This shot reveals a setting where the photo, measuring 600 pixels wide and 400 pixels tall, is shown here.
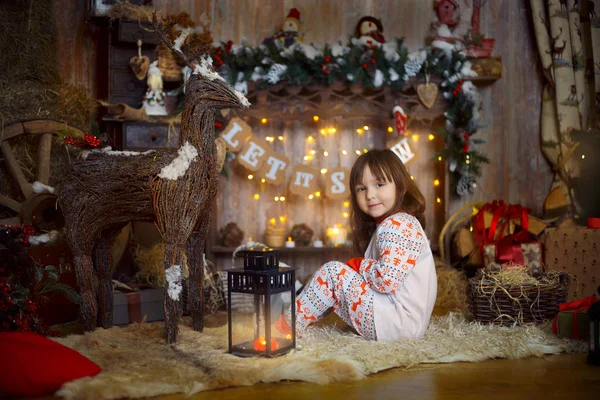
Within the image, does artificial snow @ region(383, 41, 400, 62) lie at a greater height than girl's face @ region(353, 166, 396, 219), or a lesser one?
greater

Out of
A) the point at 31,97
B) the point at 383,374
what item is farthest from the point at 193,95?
the point at 31,97

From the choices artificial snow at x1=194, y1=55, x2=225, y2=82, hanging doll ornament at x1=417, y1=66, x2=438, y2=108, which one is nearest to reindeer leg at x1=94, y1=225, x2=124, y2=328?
artificial snow at x1=194, y1=55, x2=225, y2=82

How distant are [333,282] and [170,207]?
95cm

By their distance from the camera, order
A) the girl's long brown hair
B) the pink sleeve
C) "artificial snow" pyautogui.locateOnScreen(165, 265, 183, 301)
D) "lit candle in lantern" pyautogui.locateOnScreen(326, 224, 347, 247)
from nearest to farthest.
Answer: the pink sleeve
"artificial snow" pyautogui.locateOnScreen(165, 265, 183, 301)
the girl's long brown hair
"lit candle in lantern" pyautogui.locateOnScreen(326, 224, 347, 247)

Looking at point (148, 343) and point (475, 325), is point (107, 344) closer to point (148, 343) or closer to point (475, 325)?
point (148, 343)

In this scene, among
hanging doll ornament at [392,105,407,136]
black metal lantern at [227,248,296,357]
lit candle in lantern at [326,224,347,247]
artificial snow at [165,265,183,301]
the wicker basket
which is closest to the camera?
black metal lantern at [227,248,296,357]

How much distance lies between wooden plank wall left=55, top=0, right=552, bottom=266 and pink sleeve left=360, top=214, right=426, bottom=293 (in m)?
2.52

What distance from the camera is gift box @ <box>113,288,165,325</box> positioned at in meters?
4.33

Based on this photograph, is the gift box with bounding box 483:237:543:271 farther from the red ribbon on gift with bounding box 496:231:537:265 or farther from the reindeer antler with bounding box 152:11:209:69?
the reindeer antler with bounding box 152:11:209:69

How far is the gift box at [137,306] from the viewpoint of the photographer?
170 inches

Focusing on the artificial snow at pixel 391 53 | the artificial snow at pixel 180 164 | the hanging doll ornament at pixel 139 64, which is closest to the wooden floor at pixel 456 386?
the artificial snow at pixel 180 164

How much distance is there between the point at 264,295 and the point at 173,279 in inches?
24.0

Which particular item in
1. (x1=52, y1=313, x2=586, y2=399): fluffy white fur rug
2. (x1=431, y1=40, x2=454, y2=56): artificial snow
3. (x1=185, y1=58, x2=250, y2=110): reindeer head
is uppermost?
(x1=431, y1=40, x2=454, y2=56): artificial snow

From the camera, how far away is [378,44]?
18.1 feet
